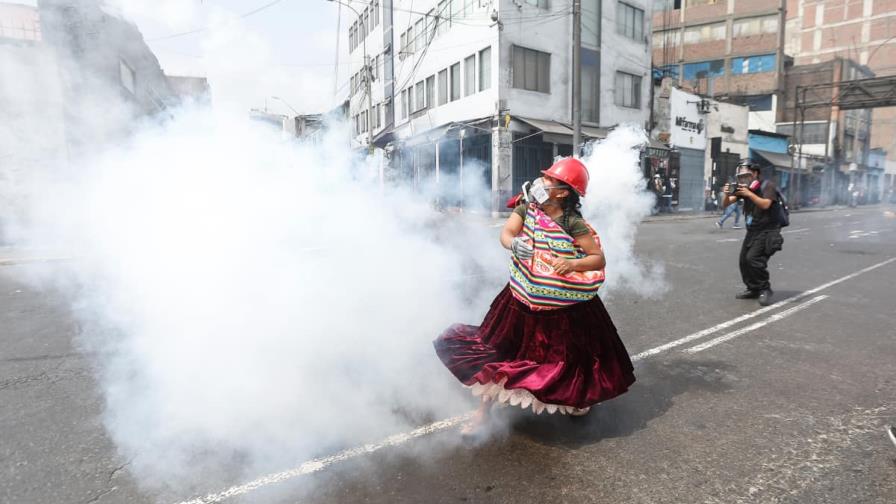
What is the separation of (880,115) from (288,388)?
71841 millimetres

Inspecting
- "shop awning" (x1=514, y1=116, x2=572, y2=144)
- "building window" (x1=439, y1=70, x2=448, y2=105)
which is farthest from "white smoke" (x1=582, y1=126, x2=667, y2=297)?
"building window" (x1=439, y1=70, x2=448, y2=105)

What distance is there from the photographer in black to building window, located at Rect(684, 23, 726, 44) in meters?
45.2

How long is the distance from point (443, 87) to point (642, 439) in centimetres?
2134

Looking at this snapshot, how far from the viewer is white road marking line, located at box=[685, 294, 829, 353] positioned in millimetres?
→ 4457

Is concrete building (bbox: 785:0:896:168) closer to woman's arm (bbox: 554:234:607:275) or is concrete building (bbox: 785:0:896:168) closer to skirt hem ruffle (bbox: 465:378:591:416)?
woman's arm (bbox: 554:234:607:275)

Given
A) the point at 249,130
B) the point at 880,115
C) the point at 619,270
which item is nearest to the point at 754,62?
the point at 880,115

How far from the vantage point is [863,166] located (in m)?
49.0

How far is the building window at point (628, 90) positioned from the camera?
24172mm

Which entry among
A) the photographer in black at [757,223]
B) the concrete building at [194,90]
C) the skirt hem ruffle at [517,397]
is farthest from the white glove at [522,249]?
the photographer in black at [757,223]

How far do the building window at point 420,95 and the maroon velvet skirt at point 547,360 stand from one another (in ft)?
72.4

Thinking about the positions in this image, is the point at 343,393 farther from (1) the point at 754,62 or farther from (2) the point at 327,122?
(1) the point at 754,62

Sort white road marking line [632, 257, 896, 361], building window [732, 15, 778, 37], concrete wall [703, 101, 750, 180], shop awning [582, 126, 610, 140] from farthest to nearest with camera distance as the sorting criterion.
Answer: building window [732, 15, 778, 37], concrete wall [703, 101, 750, 180], shop awning [582, 126, 610, 140], white road marking line [632, 257, 896, 361]

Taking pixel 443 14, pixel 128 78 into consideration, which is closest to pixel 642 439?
pixel 128 78

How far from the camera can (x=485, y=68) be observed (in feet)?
66.1
